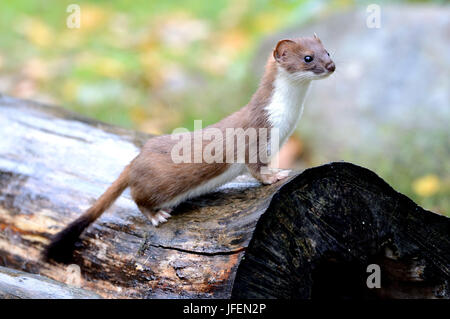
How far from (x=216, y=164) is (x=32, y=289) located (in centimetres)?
102

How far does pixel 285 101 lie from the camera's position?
10.2 feet

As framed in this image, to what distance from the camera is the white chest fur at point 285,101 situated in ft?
10.1

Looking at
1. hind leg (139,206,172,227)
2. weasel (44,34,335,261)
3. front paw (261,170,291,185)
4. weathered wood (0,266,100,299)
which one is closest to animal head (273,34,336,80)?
weasel (44,34,335,261)

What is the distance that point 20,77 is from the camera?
6805 mm

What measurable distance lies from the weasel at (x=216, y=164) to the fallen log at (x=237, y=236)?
0.07 metres

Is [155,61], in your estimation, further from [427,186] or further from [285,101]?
[285,101]

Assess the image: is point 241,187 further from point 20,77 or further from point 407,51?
point 20,77

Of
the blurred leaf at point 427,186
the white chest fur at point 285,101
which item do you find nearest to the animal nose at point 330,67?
the white chest fur at point 285,101

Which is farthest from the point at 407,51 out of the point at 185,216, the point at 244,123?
the point at 185,216

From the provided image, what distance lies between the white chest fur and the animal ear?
0.07 meters
